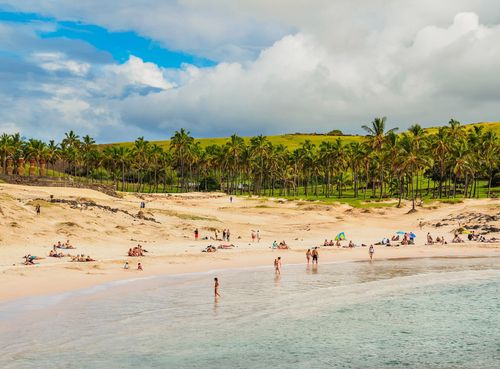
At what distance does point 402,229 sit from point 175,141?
79.8 meters

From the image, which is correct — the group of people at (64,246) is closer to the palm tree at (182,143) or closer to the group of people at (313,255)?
the group of people at (313,255)

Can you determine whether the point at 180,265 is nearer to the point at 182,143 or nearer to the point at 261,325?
the point at 261,325

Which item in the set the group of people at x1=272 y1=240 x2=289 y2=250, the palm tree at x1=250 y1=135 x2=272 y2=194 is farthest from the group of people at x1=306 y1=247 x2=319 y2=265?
the palm tree at x1=250 y1=135 x2=272 y2=194

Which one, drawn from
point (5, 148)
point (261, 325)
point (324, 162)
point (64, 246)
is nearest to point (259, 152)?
point (324, 162)

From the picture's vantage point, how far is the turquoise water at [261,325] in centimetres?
2255

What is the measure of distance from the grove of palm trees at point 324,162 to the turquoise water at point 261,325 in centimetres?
6455

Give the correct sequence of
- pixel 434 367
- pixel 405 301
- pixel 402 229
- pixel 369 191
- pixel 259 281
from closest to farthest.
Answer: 1. pixel 434 367
2. pixel 405 301
3. pixel 259 281
4. pixel 402 229
5. pixel 369 191

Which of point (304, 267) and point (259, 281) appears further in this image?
point (304, 267)

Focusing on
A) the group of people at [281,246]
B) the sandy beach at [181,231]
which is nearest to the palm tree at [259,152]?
the sandy beach at [181,231]

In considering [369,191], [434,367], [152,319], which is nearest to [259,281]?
[152,319]

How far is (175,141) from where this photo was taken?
145 meters

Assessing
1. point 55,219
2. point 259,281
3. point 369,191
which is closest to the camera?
point 259,281

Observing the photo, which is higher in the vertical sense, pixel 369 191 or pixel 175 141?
pixel 175 141

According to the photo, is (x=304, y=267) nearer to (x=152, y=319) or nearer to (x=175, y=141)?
(x=152, y=319)
